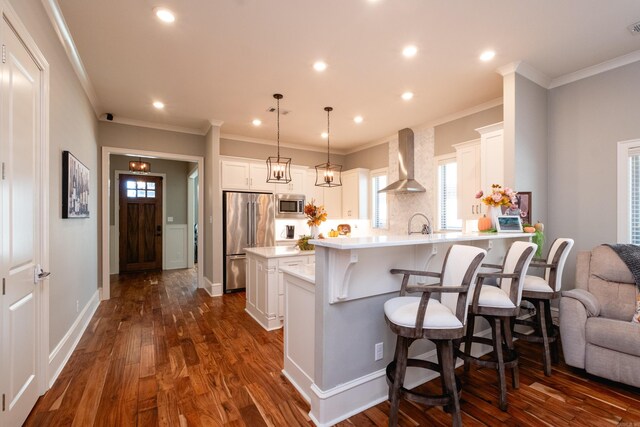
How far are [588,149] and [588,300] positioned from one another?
1.85m

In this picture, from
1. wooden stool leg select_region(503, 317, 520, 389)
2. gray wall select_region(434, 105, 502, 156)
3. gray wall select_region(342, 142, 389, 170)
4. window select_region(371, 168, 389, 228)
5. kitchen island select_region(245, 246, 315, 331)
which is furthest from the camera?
window select_region(371, 168, 389, 228)

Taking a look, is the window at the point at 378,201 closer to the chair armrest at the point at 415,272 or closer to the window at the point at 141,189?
the chair armrest at the point at 415,272

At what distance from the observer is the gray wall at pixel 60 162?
7.48 feet

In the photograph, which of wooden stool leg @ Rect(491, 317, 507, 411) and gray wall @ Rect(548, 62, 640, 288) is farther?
gray wall @ Rect(548, 62, 640, 288)

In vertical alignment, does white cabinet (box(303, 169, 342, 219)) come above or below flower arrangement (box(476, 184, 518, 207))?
above

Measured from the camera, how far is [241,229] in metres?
5.29

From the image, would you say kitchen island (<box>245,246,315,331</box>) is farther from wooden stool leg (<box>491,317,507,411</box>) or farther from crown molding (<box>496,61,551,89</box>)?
crown molding (<box>496,61,551,89</box>)

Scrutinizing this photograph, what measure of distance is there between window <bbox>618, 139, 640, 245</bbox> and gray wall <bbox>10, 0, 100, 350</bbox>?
524cm

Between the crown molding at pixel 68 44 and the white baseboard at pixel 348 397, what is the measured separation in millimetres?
3446

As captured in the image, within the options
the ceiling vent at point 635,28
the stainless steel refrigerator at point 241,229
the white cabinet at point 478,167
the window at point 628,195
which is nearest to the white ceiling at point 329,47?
the ceiling vent at point 635,28

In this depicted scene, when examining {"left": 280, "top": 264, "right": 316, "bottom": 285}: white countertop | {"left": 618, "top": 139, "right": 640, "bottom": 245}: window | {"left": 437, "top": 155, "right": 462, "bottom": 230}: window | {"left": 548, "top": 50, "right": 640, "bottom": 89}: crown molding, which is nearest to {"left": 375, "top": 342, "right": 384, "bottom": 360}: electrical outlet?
{"left": 280, "top": 264, "right": 316, "bottom": 285}: white countertop

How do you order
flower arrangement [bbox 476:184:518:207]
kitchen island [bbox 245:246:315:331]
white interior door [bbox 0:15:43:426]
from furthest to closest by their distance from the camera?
kitchen island [bbox 245:246:315:331] → flower arrangement [bbox 476:184:518:207] → white interior door [bbox 0:15:43:426]

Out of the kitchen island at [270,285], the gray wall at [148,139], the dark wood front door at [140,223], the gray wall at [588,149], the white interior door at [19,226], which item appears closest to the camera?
the white interior door at [19,226]

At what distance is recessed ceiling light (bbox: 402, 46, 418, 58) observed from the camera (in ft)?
9.45
